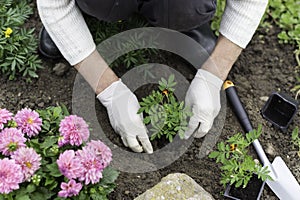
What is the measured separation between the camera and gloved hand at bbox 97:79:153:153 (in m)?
1.85

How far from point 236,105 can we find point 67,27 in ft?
2.37

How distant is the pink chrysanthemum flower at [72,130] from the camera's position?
57.9 inches

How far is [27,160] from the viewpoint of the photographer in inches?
53.9

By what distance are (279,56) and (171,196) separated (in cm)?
103

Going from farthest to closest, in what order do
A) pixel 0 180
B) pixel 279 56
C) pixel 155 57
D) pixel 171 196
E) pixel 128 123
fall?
pixel 279 56 < pixel 155 57 < pixel 128 123 < pixel 171 196 < pixel 0 180

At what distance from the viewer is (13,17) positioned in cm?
206

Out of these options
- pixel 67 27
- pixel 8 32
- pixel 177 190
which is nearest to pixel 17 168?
pixel 177 190

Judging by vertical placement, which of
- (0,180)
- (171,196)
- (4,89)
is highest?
(0,180)

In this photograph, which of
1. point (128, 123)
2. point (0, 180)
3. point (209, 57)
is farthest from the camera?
point (209, 57)

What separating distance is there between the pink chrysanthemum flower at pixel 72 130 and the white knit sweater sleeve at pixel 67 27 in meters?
0.46

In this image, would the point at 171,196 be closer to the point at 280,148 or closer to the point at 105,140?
the point at 105,140

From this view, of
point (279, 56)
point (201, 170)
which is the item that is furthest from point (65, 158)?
point (279, 56)

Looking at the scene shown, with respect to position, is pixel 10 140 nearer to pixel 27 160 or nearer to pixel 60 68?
pixel 27 160

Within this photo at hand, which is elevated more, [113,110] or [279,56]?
[279,56]
